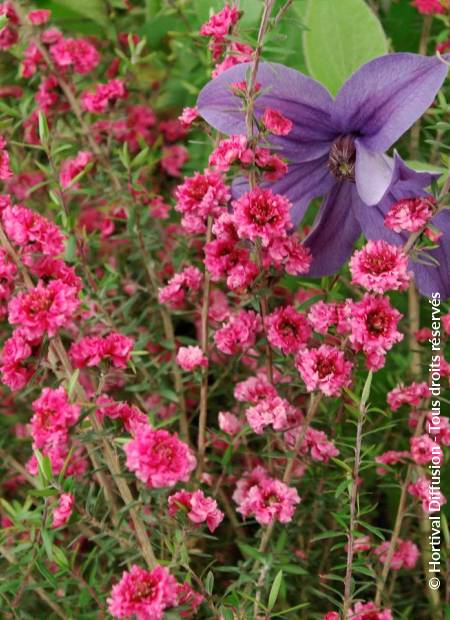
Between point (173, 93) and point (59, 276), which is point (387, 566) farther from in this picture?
point (173, 93)

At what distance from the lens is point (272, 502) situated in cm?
54

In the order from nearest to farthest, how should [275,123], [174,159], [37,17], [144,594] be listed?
[144,594] → [275,123] → [37,17] → [174,159]

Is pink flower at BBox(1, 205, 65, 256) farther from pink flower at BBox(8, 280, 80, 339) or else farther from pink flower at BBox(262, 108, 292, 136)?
pink flower at BBox(262, 108, 292, 136)

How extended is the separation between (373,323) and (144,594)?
0.67ft

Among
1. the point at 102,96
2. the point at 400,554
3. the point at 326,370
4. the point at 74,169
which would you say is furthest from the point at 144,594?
the point at 102,96

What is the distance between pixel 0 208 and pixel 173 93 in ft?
1.74

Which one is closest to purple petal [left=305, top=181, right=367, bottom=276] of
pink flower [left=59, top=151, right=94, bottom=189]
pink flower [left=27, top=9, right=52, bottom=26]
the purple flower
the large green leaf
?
the purple flower

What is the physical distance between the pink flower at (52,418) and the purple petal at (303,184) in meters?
0.26

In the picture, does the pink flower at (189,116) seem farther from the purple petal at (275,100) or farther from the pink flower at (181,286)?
the pink flower at (181,286)

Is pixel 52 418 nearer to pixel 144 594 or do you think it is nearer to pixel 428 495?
pixel 144 594

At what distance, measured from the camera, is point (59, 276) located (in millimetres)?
535

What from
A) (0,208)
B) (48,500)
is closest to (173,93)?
(0,208)

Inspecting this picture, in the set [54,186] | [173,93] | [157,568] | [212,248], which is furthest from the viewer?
[173,93]

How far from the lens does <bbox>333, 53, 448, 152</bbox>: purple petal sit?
57cm
